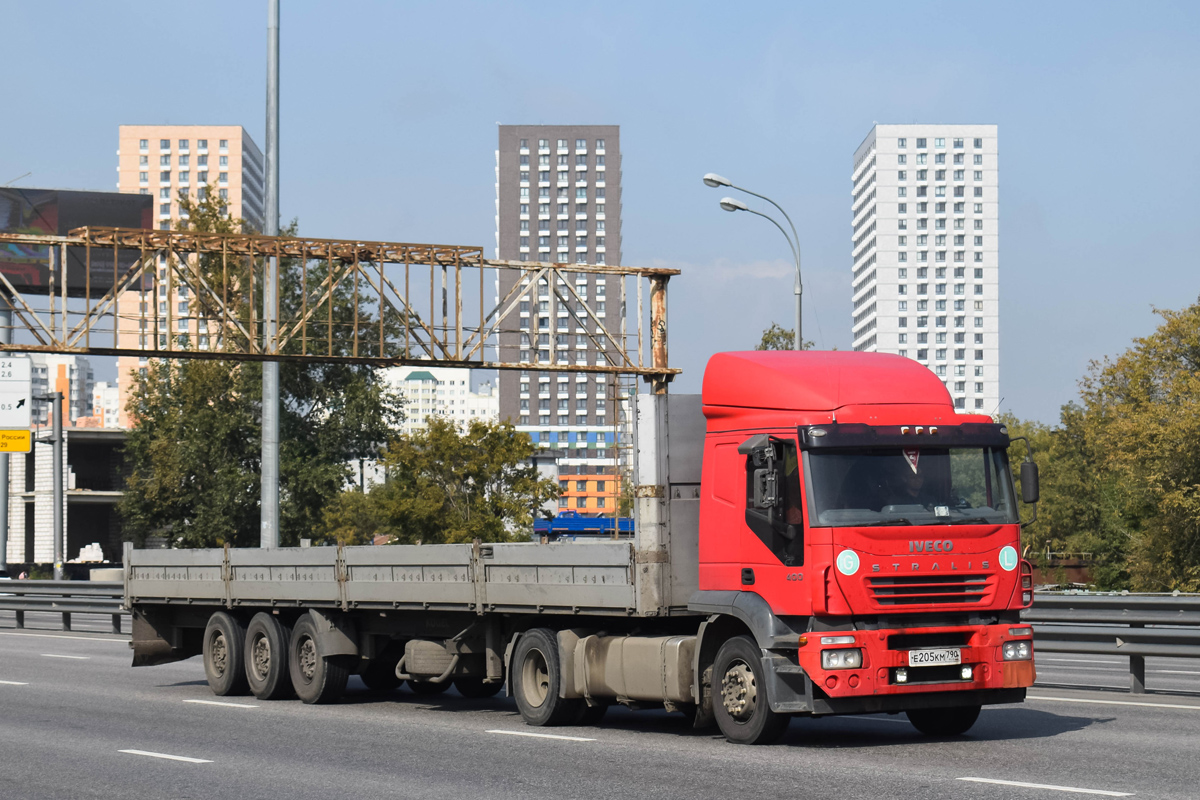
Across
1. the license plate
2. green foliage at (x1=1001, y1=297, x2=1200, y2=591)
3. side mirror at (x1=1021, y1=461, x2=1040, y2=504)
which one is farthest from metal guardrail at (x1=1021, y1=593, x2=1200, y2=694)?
green foliage at (x1=1001, y1=297, x2=1200, y2=591)

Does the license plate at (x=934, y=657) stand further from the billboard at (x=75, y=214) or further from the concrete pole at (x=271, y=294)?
the billboard at (x=75, y=214)

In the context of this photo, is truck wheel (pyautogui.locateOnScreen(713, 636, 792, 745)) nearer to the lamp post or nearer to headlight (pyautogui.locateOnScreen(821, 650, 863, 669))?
headlight (pyautogui.locateOnScreen(821, 650, 863, 669))

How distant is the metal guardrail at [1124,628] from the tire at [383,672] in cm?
650

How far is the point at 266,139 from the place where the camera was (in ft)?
94.8

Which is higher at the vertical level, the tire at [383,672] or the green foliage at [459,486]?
the green foliage at [459,486]

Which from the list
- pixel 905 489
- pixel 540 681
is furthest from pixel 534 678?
pixel 905 489

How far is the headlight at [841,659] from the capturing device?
425 inches

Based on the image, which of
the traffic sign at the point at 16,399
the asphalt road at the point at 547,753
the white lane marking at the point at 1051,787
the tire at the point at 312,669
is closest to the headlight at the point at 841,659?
the asphalt road at the point at 547,753

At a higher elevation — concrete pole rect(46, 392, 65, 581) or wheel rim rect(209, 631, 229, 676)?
concrete pole rect(46, 392, 65, 581)

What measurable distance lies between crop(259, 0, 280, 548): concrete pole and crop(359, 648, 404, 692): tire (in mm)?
9706

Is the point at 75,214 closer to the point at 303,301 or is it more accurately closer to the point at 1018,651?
the point at 303,301

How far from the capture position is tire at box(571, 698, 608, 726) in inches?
513

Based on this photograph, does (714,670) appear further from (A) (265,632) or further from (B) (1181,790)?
(A) (265,632)

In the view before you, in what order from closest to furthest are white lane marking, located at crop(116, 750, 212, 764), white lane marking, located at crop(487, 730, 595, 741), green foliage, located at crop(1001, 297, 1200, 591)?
white lane marking, located at crop(116, 750, 212, 764) < white lane marking, located at crop(487, 730, 595, 741) < green foliage, located at crop(1001, 297, 1200, 591)
